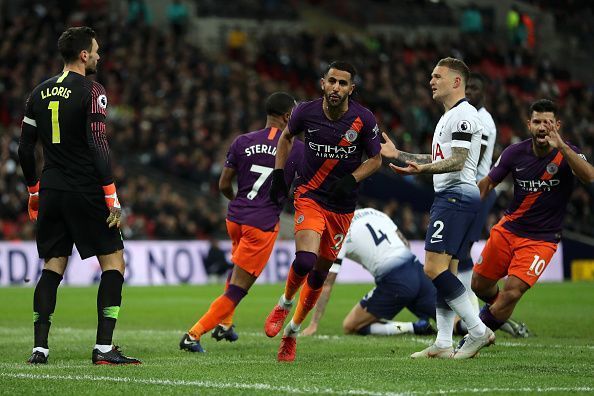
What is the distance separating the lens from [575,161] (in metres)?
10.5

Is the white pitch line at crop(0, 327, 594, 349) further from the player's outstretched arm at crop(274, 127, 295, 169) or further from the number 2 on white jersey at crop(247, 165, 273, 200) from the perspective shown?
the player's outstretched arm at crop(274, 127, 295, 169)

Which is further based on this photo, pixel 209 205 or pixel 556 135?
pixel 209 205

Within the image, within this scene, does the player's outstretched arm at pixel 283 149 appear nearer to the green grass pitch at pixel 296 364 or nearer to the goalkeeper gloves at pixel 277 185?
the goalkeeper gloves at pixel 277 185

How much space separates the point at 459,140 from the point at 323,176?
4.04ft

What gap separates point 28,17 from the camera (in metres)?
35.0

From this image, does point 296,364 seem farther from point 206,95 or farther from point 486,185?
point 206,95

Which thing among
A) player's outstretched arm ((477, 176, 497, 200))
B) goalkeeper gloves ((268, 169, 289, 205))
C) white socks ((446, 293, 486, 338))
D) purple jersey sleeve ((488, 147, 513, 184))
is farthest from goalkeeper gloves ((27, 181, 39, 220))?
purple jersey sleeve ((488, 147, 513, 184))

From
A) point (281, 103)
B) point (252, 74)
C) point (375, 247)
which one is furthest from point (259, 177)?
point (252, 74)

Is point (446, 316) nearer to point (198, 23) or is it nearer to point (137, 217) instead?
point (137, 217)

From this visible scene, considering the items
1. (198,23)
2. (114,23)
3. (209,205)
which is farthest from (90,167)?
(198,23)

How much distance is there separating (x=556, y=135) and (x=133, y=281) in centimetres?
1812

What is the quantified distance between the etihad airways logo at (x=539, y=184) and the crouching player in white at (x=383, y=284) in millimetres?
2467

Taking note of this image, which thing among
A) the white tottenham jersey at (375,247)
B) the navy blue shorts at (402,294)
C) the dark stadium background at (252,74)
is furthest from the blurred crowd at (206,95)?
the navy blue shorts at (402,294)

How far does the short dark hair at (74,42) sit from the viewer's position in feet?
31.4
